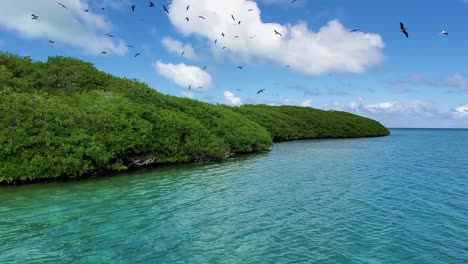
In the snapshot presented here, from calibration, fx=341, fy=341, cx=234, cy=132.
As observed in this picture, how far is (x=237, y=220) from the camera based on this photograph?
17719 mm

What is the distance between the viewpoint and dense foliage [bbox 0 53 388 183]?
91.1ft

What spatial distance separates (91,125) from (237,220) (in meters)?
21.1

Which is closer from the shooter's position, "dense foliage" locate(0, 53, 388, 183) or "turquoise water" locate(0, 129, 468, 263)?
"turquoise water" locate(0, 129, 468, 263)

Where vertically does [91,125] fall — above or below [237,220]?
above

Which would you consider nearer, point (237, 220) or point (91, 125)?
point (237, 220)

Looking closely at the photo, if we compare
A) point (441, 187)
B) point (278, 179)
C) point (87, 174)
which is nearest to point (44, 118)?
point (87, 174)

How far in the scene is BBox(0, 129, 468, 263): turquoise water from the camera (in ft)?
44.3

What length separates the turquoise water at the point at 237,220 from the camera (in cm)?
1349

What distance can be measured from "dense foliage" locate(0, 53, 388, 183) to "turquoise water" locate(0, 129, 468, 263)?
2.59 metres

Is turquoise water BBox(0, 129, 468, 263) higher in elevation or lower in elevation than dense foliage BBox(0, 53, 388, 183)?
lower

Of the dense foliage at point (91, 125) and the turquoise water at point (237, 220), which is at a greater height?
the dense foliage at point (91, 125)

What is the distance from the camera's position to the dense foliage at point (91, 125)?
91.1ft

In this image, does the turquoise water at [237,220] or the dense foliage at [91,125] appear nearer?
the turquoise water at [237,220]

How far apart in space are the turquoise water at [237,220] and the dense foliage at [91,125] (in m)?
2.59
